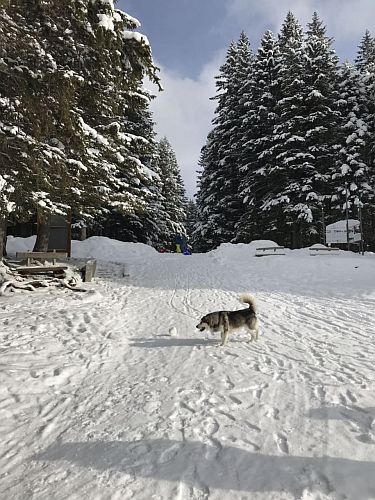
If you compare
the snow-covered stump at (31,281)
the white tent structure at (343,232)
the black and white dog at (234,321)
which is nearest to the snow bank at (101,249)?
the snow-covered stump at (31,281)

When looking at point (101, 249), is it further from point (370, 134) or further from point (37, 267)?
point (370, 134)

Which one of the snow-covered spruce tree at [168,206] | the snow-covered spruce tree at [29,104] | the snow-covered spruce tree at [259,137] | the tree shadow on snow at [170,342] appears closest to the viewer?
the tree shadow on snow at [170,342]

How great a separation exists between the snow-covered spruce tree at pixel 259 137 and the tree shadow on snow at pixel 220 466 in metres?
26.9

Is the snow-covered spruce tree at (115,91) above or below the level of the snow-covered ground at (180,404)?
above

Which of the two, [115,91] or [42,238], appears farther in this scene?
[42,238]

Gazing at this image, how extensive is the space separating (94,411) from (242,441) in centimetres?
180

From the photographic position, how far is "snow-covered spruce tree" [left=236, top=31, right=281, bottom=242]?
3023cm

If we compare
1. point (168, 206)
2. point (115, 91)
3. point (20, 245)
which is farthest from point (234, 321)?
point (168, 206)

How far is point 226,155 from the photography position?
115 ft

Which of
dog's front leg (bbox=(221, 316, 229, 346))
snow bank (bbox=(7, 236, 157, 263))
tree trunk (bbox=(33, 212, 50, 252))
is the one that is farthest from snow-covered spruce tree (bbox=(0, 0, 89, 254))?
snow bank (bbox=(7, 236, 157, 263))

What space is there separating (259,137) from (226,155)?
411 cm

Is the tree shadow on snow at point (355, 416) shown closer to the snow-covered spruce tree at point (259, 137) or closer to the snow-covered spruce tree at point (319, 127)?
the snow-covered spruce tree at point (319, 127)

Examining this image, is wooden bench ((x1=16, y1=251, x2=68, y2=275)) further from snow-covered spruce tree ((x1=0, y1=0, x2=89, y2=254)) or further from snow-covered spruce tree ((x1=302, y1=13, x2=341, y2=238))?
snow-covered spruce tree ((x1=302, y1=13, x2=341, y2=238))

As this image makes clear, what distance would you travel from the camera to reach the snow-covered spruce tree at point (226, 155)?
113 feet
